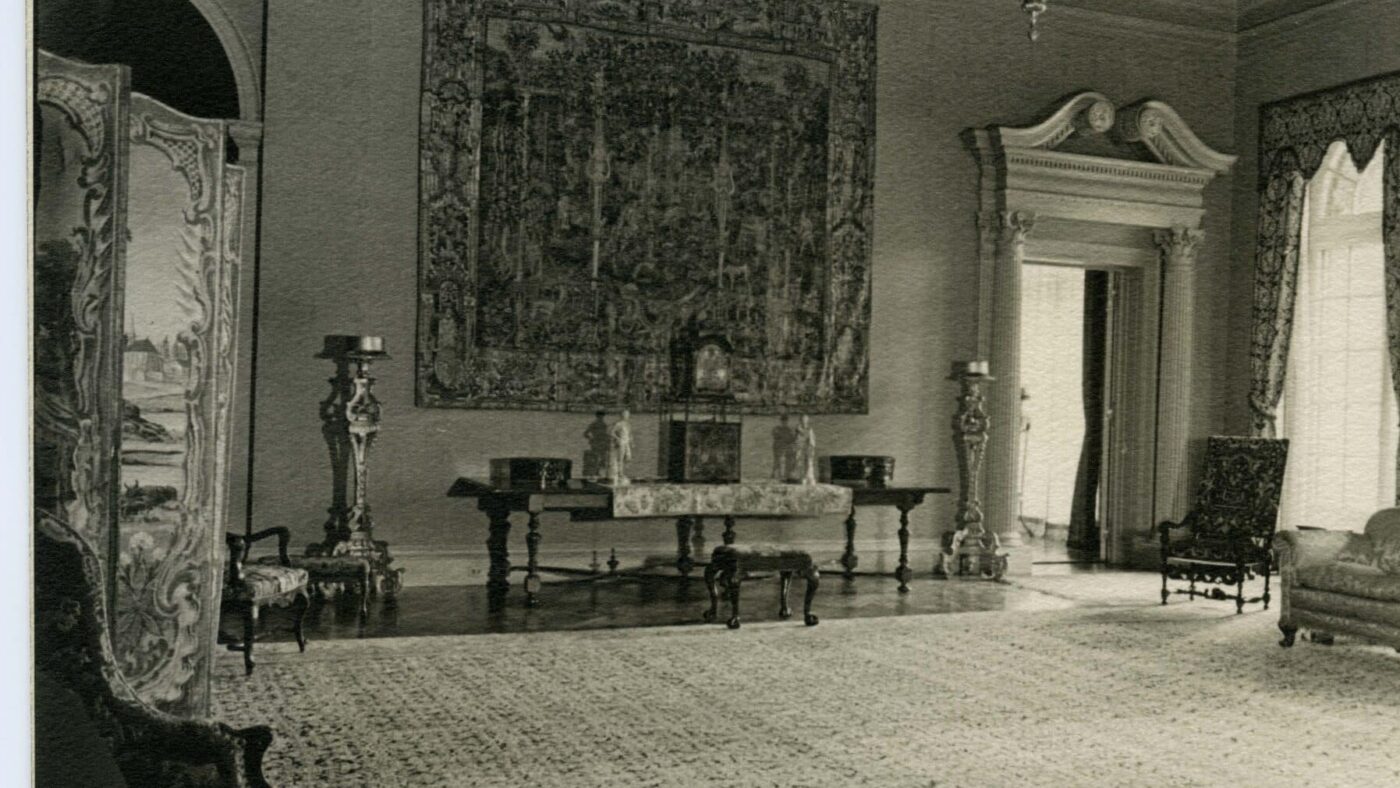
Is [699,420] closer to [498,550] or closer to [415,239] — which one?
[498,550]

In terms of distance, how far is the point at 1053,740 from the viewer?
454 centimetres

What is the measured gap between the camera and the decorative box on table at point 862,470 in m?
8.86

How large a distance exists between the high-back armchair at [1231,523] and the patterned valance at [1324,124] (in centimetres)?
243

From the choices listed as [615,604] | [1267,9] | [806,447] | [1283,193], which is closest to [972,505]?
[806,447]

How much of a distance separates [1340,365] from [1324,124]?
73.4 inches

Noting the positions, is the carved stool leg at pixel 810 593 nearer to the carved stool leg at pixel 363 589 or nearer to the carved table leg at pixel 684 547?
the carved table leg at pixel 684 547

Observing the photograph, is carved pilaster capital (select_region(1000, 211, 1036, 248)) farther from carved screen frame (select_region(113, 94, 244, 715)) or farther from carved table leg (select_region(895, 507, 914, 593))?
carved screen frame (select_region(113, 94, 244, 715))

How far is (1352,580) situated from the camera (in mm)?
6492

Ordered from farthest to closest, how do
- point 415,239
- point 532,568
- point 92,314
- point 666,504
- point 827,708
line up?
point 415,239 < point 666,504 < point 532,568 < point 827,708 < point 92,314

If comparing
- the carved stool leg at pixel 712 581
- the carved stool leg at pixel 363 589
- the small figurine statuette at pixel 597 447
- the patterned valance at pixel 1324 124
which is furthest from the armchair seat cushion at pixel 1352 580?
the carved stool leg at pixel 363 589

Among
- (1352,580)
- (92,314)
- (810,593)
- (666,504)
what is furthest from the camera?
(666,504)

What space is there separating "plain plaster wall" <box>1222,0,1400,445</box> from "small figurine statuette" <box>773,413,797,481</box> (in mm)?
3980

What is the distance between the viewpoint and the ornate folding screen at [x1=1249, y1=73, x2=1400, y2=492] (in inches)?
364

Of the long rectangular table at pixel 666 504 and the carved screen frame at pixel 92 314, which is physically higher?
the carved screen frame at pixel 92 314
